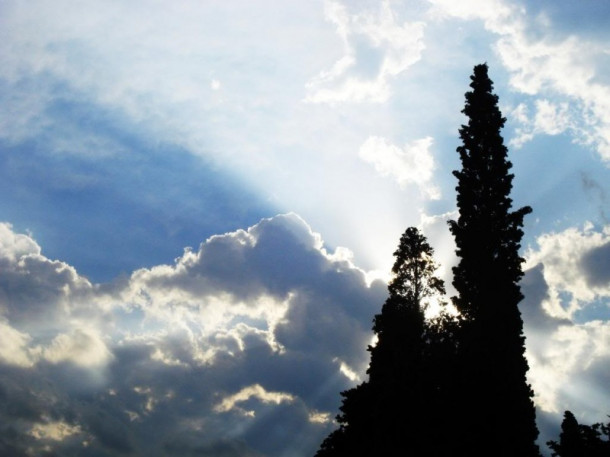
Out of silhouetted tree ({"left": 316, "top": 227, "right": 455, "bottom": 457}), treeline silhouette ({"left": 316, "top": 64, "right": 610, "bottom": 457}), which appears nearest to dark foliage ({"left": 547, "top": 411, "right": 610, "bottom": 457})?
treeline silhouette ({"left": 316, "top": 64, "right": 610, "bottom": 457})

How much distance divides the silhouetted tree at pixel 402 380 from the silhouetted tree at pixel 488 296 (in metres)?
1.65

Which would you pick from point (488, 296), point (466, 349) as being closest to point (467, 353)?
point (466, 349)

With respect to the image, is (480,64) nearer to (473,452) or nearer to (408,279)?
(408,279)

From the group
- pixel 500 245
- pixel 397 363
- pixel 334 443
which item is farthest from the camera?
pixel 334 443

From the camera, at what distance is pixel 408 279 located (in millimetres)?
34062

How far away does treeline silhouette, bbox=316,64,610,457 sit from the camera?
22.7 m

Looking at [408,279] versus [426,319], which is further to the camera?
[408,279]

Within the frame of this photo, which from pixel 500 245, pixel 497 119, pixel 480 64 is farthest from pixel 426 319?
pixel 480 64

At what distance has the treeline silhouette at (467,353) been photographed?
2270 centimetres

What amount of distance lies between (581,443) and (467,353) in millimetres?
6098

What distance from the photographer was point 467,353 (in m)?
24.3

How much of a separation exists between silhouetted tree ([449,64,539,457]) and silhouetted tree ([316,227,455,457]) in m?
1.65

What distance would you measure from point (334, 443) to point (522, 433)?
47.2 ft

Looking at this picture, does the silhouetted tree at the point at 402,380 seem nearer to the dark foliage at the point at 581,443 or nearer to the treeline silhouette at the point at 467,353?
the treeline silhouette at the point at 467,353
